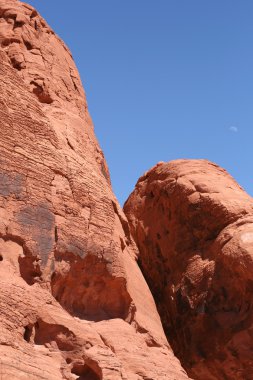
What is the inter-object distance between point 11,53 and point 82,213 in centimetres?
452

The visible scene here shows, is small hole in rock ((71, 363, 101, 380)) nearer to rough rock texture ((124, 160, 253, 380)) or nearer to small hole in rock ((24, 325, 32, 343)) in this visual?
small hole in rock ((24, 325, 32, 343))

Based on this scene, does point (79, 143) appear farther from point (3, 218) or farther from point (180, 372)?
point (180, 372)

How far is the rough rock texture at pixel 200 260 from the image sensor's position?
1507 centimetres

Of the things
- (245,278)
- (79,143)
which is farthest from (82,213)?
(245,278)

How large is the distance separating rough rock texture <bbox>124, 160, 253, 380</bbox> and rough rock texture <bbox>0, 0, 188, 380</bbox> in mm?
1685

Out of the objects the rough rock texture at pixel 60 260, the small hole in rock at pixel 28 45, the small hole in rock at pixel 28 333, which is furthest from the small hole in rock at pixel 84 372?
the small hole in rock at pixel 28 45

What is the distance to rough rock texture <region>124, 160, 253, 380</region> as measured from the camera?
1507 cm

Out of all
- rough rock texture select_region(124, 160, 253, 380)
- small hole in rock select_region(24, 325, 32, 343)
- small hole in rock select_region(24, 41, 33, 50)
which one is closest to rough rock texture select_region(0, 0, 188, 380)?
small hole in rock select_region(24, 325, 32, 343)

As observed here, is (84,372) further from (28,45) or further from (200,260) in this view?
(28,45)

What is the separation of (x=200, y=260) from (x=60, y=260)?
5477 mm

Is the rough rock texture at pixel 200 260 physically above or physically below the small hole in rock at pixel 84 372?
above

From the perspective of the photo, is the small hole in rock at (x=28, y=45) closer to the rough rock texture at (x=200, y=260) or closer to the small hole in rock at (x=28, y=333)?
the rough rock texture at (x=200, y=260)

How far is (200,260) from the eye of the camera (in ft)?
53.5

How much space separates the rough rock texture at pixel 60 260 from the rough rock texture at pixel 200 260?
5.53ft
